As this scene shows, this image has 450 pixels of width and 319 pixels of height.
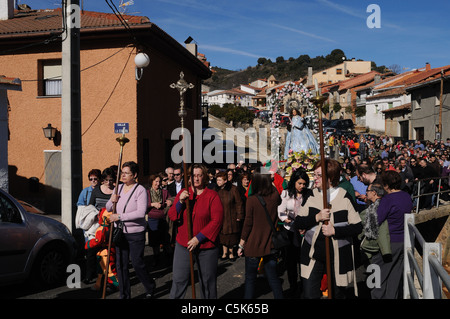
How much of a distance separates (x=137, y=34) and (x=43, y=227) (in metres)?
8.64

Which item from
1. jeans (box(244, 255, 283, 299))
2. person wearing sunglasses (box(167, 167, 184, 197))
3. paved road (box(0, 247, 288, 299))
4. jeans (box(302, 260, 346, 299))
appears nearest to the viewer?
jeans (box(302, 260, 346, 299))

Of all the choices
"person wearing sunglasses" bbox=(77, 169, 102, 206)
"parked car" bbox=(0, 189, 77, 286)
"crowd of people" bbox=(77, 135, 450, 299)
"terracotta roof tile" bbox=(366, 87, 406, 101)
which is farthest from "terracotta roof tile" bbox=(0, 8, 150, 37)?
"terracotta roof tile" bbox=(366, 87, 406, 101)

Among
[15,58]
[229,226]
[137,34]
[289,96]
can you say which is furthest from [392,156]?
[15,58]

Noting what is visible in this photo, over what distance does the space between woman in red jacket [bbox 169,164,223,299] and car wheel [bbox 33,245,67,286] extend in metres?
2.70

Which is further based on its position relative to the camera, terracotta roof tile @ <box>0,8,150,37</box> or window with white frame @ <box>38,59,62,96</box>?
window with white frame @ <box>38,59,62,96</box>

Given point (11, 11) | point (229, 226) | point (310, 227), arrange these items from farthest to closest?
1. point (11, 11)
2. point (229, 226)
3. point (310, 227)

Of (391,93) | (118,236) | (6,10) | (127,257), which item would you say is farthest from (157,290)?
(391,93)

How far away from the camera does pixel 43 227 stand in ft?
21.1

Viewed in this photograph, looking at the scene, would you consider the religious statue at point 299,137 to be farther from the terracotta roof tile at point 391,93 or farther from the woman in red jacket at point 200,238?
the terracotta roof tile at point 391,93

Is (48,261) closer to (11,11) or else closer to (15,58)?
(15,58)

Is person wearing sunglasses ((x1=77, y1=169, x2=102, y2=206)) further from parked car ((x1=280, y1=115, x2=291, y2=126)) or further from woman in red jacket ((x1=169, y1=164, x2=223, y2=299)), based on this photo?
parked car ((x1=280, y1=115, x2=291, y2=126))

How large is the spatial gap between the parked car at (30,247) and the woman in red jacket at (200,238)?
2.62 m

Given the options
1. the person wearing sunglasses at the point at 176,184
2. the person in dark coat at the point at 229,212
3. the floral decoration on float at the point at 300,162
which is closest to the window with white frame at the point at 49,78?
the person wearing sunglasses at the point at 176,184

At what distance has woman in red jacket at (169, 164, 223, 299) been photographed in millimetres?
4648
